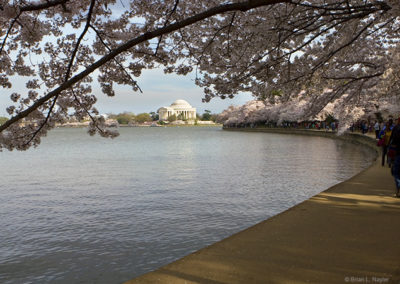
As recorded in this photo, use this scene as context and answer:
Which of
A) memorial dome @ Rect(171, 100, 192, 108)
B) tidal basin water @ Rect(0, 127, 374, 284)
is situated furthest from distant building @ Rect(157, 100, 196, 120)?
tidal basin water @ Rect(0, 127, 374, 284)

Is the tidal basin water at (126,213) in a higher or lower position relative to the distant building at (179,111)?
lower

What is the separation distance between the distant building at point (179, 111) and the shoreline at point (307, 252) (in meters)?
171

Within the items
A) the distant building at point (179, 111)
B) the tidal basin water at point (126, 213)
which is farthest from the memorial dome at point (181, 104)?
the tidal basin water at point (126, 213)

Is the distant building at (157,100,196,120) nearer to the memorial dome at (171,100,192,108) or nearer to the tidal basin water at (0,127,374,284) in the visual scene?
the memorial dome at (171,100,192,108)

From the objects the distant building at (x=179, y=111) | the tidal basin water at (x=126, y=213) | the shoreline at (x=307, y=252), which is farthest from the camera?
the distant building at (x=179, y=111)

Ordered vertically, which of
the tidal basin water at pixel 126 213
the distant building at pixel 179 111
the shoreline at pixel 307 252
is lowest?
the tidal basin water at pixel 126 213

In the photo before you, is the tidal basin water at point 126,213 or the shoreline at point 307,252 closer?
the shoreline at point 307,252

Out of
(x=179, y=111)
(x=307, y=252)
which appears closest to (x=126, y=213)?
(x=307, y=252)

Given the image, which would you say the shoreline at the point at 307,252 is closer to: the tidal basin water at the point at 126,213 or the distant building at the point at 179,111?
the tidal basin water at the point at 126,213

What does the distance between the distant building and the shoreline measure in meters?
171

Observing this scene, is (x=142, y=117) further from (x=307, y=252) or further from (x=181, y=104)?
(x=307, y=252)

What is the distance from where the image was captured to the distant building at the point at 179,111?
179m

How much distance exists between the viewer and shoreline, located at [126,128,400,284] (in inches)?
127

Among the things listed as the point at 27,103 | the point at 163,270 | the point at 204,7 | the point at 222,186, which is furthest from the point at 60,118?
the point at 222,186
